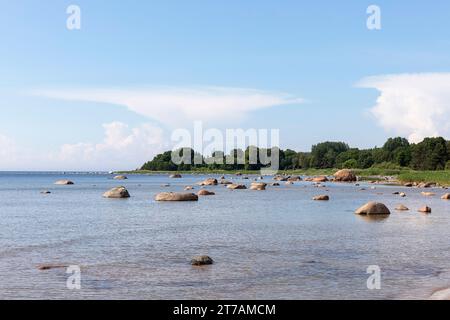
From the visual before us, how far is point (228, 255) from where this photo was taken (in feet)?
76.3

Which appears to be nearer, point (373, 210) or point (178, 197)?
point (373, 210)

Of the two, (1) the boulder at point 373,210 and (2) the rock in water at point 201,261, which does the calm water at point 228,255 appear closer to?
(2) the rock in water at point 201,261

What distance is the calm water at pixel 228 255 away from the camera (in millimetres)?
16625

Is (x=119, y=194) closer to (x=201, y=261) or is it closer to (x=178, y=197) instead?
(x=178, y=197)

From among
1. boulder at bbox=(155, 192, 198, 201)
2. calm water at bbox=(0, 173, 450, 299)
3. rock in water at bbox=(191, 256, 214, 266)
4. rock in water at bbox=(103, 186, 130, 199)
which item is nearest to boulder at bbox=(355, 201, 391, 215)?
calm water at bbox=(0, 173, 450, 299)

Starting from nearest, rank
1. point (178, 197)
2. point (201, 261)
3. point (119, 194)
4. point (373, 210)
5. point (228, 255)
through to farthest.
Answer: point (201, 261) → point (228, 255) → point (373, 210) → point (178, 197) → point (119, 194)

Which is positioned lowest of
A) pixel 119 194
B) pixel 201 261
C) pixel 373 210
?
pixel 119 194

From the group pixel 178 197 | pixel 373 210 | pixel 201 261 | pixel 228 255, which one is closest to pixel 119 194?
pixel 178 197

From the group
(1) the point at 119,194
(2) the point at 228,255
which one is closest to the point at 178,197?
(1) the point at 119,194

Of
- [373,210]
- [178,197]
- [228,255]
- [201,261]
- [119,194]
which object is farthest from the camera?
[119,194]

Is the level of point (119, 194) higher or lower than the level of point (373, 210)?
lower
